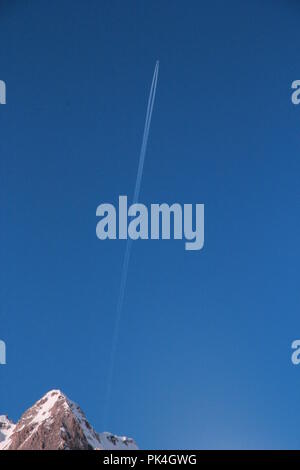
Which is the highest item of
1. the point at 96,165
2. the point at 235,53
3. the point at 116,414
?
the point at 235,53

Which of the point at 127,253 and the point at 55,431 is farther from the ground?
the point at 127,253

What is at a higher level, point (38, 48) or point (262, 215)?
point (38, 48)

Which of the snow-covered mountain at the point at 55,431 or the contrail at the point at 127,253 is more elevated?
the contrail at the point at 127,253

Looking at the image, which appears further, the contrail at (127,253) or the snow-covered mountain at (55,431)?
the contrail at (127,253)

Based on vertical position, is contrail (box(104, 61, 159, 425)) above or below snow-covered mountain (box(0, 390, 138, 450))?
above

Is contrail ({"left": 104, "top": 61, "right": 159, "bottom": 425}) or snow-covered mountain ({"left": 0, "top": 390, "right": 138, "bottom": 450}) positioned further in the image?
contrail ({"left": 104, "top": 61, "right": 159, "bottom": 425})

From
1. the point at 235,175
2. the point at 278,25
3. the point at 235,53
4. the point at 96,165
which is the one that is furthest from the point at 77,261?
the point at 278,25
